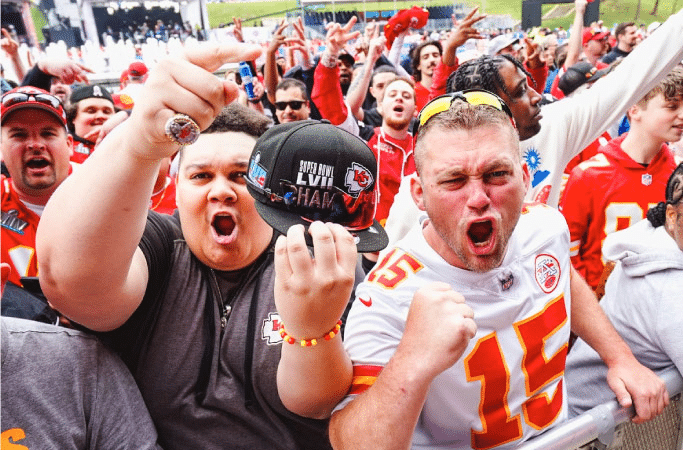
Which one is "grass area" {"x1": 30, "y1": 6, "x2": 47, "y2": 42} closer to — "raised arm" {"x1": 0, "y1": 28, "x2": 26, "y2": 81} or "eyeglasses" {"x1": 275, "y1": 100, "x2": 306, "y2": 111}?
"raised arm" {"x1": 0, "y1": 28, "x2": 26, "y2": 81}

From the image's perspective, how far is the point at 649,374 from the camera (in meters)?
1.61

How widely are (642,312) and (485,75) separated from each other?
122 centimetres

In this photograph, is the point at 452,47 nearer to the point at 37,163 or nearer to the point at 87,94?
the point at 37,163

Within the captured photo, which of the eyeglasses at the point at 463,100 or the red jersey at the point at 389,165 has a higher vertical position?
the eyeglasses at the point at 463,100

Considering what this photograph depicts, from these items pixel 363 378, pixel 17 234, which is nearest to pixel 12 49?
pixel 17 234

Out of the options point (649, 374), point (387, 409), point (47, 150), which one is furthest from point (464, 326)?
point (47, 150)

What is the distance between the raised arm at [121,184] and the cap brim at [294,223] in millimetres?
286

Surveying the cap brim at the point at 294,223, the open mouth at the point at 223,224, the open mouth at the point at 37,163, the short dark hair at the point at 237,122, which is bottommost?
the open mouth at the point at 37,163

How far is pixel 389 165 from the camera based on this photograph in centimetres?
354

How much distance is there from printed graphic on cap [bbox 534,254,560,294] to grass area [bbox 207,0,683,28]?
6.12 metres

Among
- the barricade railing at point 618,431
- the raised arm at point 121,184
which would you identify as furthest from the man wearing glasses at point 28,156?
the barricade railing at point 618,431

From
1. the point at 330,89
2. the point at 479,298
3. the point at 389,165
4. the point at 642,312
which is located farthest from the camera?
the point at 330,89

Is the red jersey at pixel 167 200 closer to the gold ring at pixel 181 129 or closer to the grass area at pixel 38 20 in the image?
the gold ring at pixel 181 129

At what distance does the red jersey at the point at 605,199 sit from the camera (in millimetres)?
2768
